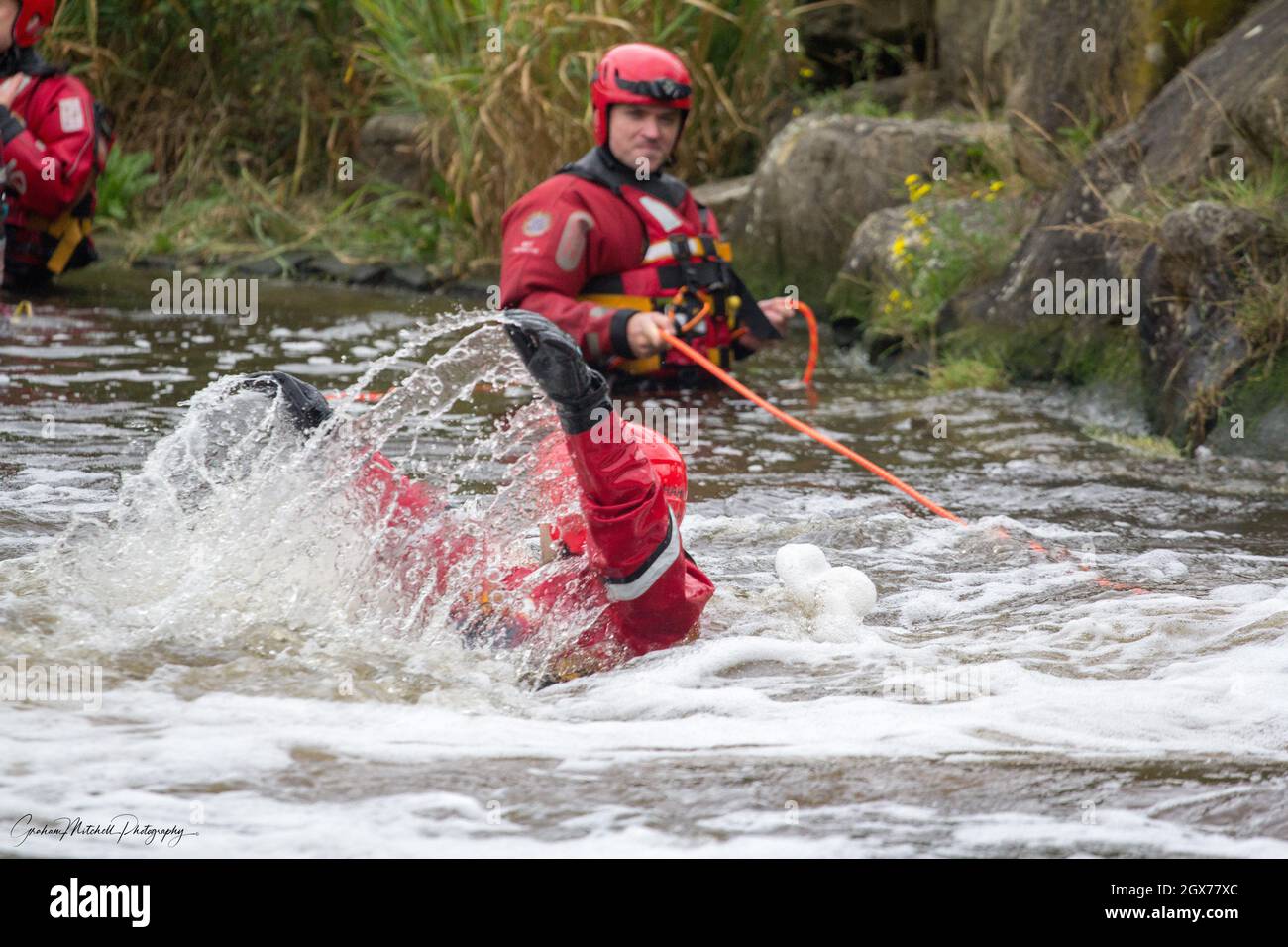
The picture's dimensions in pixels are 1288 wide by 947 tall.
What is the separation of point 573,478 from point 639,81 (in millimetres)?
3004

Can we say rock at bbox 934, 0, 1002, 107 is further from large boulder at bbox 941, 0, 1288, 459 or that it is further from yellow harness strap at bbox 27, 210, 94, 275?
yellow harness strap at bbox 27, 210, 94, 275

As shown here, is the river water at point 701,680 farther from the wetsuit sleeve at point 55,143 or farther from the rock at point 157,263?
the rock at point 157,263

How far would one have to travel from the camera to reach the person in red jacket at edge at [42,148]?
26.4 feet

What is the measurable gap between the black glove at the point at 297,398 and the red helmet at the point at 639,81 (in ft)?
9.57

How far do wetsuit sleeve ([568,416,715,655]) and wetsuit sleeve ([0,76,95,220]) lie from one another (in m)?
5.93

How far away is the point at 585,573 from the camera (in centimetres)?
336

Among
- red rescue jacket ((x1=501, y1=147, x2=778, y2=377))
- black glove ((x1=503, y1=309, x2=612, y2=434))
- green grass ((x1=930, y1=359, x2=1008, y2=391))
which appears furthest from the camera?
green grass ((x1=930, y1=359, x2=1008, y2=391))

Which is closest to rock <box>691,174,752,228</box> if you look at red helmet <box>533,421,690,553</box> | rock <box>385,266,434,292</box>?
rock <box>385,266,434,292</box>

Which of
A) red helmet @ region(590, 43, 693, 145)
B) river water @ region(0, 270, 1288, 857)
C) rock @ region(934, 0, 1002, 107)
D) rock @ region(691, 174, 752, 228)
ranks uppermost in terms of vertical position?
rock @ region(934, 0, 1002, 107)

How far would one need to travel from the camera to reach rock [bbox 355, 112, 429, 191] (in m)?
11.5

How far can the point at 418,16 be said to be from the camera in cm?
1038

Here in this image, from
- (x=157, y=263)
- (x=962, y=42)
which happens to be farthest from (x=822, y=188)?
(x=157, y=263)

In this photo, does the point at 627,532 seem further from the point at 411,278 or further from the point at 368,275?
the point at 368,275
